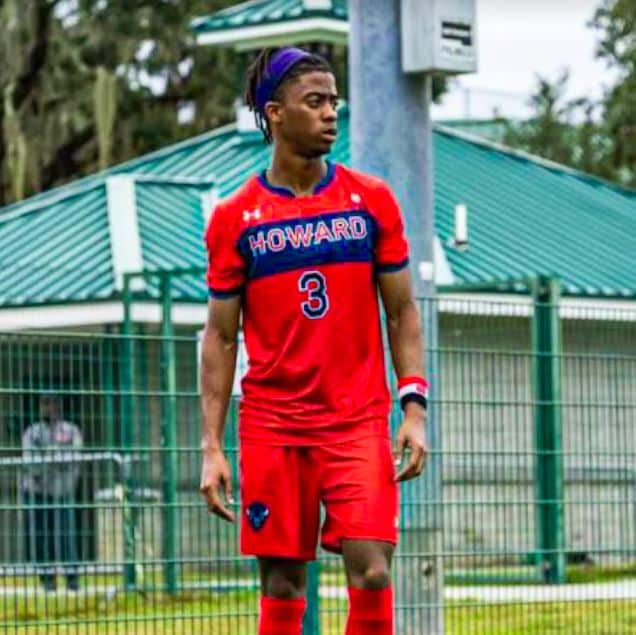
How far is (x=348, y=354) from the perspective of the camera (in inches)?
360

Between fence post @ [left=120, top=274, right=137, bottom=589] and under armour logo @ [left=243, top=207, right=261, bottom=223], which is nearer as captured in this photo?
under armour logo @ [left=243, top=207, right=261, bottom=223]

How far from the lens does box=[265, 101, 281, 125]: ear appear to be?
9312 millimetres

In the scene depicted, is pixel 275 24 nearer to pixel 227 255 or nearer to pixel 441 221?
pixel 441 221

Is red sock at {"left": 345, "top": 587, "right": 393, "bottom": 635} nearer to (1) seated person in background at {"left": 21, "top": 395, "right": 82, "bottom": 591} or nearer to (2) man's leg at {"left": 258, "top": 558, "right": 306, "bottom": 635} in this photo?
(2) man's leg at {"left": 258, "top": 558, "right": 306, "bottom": 635}

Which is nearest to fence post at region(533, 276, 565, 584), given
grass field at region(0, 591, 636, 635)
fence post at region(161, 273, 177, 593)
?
grass field at region(0, 591, 636, 635)

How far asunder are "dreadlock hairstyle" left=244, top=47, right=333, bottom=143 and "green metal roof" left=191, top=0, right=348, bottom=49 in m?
18.7

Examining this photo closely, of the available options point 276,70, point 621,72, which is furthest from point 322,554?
point 621,72

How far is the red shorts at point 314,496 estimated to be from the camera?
9055mm

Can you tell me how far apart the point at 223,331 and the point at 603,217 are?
19.1 meters

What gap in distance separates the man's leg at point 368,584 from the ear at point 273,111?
150 cm

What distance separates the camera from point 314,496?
920 centimetres

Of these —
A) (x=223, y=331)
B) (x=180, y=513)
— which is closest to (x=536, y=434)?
(x=180, y=513)

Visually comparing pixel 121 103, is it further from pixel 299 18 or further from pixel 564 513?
pixel 564 513

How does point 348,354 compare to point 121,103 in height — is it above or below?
below
